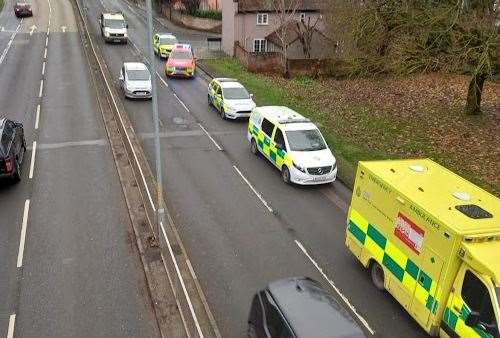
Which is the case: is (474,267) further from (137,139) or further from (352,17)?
(352,17)

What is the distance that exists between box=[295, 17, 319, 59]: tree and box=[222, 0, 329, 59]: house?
0.28 meters

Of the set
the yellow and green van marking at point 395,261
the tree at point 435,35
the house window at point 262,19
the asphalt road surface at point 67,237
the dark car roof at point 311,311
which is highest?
the tree at point 435,35

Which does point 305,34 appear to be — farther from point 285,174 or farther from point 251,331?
point 251,331

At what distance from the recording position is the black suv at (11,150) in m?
15.4

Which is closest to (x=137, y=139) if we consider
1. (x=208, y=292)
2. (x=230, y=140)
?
(x=230, y=140)

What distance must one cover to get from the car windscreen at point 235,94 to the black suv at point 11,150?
401 inches

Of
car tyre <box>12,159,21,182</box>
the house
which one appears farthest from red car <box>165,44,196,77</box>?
car tyre <box>12,159,21,182</box>

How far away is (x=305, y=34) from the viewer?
138 ft

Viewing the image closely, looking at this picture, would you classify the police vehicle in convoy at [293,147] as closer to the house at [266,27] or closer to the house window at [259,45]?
the house at [266,27]

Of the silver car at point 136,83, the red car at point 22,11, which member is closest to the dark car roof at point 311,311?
the silver car at point 136,83

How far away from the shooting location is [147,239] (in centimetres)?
1319

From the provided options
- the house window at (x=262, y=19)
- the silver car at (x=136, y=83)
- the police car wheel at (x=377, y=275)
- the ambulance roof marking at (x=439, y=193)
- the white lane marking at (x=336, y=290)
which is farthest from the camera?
the house window at (x=262, y=19)

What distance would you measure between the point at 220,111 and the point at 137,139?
573 cm

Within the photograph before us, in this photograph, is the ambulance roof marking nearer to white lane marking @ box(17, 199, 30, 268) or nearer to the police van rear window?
the police van rear window
